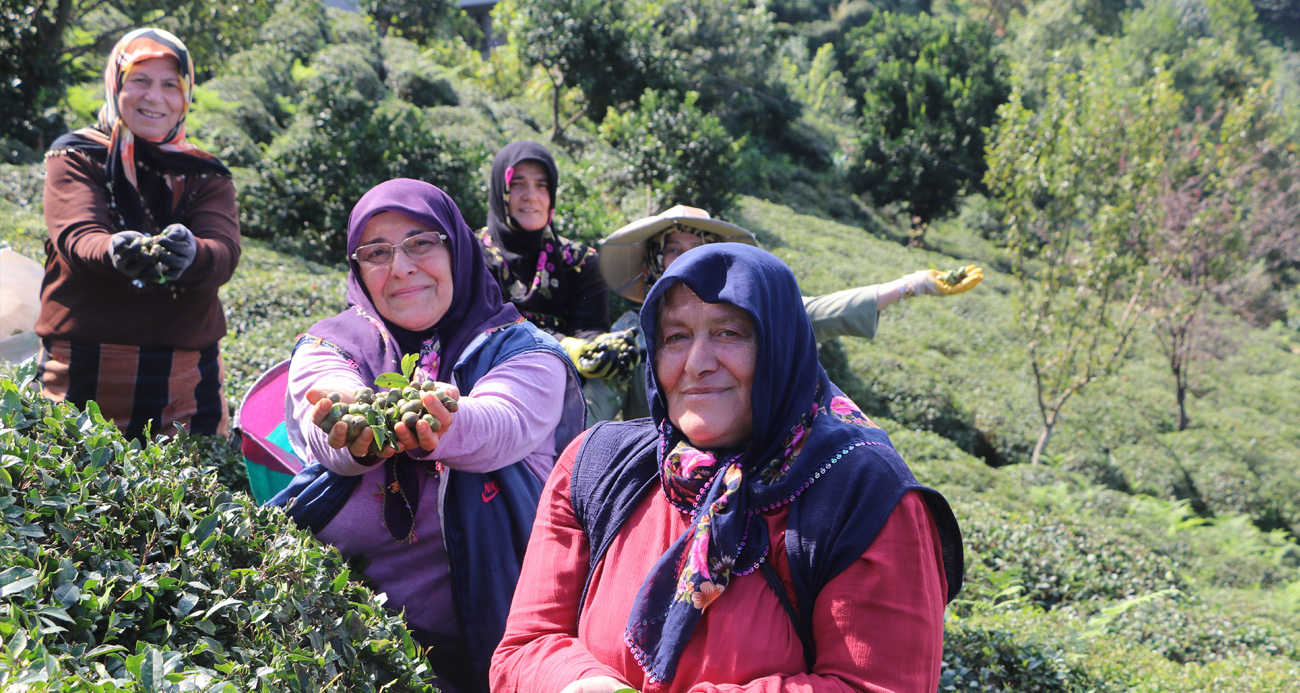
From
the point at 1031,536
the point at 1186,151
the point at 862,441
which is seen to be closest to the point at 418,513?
the point at 862,441

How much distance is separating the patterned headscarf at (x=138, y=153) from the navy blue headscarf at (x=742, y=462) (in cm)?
242

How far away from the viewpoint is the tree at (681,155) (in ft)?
43.2

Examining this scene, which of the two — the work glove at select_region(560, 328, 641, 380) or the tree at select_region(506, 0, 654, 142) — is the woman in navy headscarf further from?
the tree at select_region(506, 0, 654, 142)

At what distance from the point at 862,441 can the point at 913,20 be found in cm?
2746

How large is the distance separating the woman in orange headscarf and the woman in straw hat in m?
1.69

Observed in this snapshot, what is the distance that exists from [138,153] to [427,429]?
2.15 metres

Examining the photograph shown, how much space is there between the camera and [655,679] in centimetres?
162

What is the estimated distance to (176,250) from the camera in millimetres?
2902

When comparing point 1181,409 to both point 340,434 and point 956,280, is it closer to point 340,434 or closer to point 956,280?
point 956,280

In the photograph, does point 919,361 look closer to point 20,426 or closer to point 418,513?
point 418,513

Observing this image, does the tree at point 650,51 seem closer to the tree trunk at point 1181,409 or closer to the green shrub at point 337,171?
the green shrub at point 337,171

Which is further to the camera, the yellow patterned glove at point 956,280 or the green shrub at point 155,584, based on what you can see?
the yellow patterned glove at point 956,280

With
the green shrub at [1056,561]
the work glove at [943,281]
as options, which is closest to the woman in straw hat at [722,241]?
the work glove at [943,281]

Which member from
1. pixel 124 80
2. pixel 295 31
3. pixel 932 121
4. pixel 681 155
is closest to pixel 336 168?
pixel 124 80
